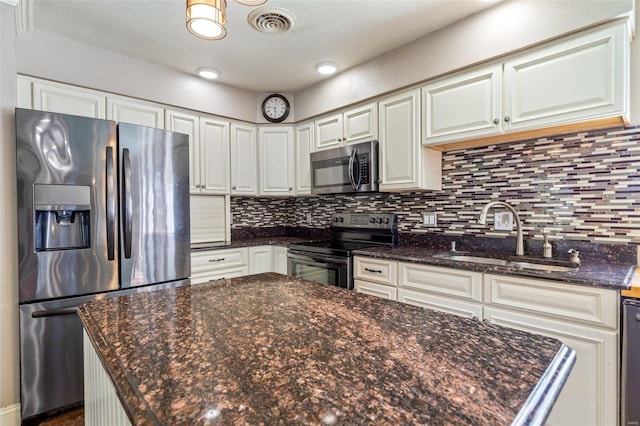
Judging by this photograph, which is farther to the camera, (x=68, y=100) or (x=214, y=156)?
(x=214, y=156)

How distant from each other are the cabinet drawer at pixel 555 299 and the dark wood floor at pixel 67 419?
2.42 m

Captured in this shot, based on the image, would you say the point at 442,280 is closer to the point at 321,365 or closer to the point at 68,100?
the point at 321,365

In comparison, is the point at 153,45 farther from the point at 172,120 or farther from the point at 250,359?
the point at 250,359

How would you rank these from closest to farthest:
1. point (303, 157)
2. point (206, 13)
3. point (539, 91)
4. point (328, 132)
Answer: point (206, 13)
point (539, 91)
point (328, 132)
point (303, 157)

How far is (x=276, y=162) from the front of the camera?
3.45 meters

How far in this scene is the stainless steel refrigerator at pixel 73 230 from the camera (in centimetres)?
179

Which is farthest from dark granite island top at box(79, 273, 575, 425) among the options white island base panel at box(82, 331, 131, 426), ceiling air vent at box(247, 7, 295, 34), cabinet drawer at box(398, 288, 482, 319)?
ceiling air vent at box(247, 7, 295, 34)

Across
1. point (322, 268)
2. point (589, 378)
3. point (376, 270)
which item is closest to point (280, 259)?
point (322, 268)

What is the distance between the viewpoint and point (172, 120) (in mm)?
2871

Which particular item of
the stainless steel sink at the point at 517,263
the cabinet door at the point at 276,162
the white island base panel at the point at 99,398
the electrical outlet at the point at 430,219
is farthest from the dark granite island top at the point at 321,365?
the cabinet door at the point at 276,162

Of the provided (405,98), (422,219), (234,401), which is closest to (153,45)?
(405,98)

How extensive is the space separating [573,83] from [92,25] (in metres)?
2.96

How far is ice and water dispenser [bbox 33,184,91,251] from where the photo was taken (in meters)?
1.81

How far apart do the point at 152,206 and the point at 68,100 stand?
103cm
